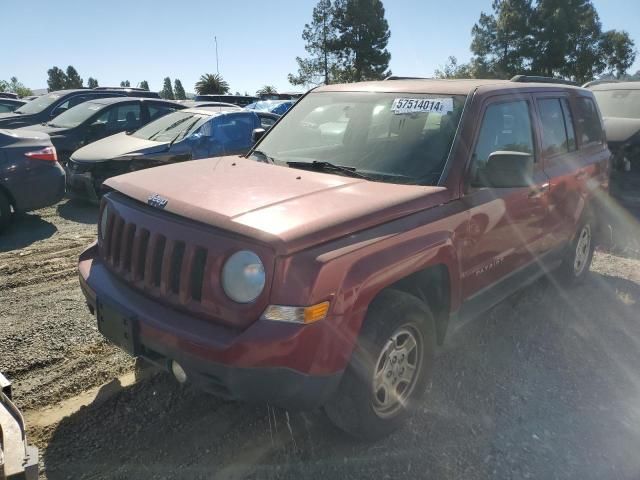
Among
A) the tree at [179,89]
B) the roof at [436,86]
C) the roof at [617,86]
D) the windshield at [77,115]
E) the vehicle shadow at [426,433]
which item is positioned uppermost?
→ the tree at [179,89]

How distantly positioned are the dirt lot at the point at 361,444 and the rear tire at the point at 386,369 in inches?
7.0

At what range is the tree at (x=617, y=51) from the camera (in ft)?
122

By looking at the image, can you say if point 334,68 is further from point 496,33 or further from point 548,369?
point 548,369

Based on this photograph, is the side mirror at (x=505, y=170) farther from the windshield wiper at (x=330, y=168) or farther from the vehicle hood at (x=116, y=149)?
the vehicle hood at (x=116, y=149)

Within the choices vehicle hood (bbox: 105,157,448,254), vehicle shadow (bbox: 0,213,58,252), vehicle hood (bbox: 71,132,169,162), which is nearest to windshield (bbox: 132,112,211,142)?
vehicle hood (bbox: 71,132,169,162)

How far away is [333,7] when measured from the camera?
137 ft

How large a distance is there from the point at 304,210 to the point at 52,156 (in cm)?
560

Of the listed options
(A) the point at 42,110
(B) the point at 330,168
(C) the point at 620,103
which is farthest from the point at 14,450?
(A) the point at 42,110

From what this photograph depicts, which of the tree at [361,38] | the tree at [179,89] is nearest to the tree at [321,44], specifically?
the tree at [361,38]

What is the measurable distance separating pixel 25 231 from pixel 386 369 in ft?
19.0

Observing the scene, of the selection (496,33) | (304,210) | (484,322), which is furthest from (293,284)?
(496,33)

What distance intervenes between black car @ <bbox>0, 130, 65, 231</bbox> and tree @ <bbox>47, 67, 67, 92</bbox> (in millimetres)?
58974

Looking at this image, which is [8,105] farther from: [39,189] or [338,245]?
[338,245]

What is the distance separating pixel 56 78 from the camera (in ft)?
190
